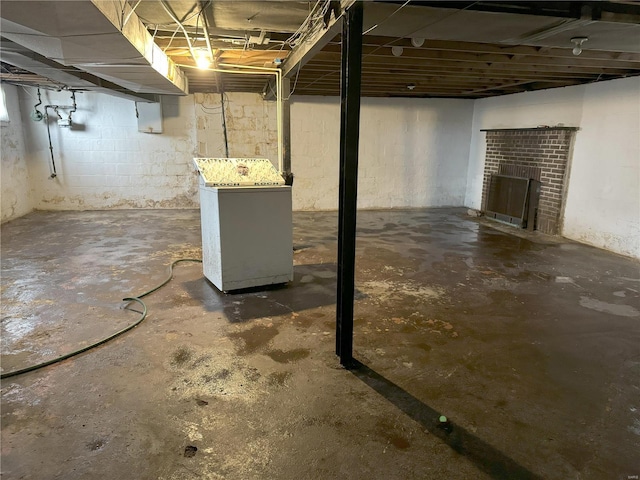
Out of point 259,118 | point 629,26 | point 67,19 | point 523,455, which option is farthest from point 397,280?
point 259,118

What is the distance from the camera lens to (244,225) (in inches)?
143

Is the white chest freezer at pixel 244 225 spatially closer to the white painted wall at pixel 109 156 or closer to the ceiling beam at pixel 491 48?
the ceiling beam at pixel 491 48

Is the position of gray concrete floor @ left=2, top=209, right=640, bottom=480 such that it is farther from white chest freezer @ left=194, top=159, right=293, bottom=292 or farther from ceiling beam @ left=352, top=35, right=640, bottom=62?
ceiling beam @ left=352, top=35, right=640, bottom=62

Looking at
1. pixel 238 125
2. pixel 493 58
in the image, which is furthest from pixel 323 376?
pixel 238 125

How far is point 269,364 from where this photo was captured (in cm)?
253

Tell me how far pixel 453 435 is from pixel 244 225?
2433mm

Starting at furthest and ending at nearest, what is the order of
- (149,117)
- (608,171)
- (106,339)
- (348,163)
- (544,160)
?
(149,117)
(544,160)
(608,171)
(106,339)
(348,163)

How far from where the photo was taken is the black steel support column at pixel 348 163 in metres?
2.30

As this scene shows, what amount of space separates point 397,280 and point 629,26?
2.72 meters

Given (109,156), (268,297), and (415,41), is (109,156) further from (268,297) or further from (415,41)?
(415,41)

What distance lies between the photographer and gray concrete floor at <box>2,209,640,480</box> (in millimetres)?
1788

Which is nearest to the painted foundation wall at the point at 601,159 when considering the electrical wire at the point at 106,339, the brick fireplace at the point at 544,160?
the brick fireplace at the point at 544,160

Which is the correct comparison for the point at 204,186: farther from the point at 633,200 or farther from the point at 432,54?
the point at 633,200

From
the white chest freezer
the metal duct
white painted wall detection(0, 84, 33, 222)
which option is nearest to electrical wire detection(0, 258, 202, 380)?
the white chest freezer
